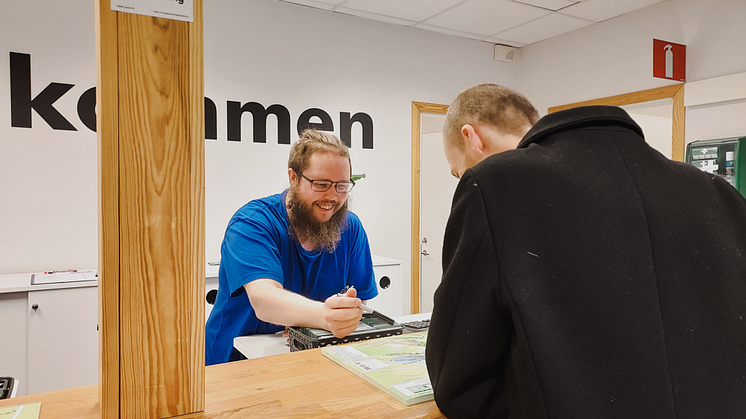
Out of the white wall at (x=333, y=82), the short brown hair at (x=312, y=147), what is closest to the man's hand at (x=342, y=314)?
the short brown hair at (x=312, y=147)

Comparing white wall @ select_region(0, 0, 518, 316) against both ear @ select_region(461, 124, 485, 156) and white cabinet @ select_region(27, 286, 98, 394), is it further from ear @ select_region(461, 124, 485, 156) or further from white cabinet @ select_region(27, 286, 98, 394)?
ear @ select_region(461, 124, 485, 156)

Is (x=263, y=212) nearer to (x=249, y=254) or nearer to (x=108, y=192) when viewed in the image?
(x=249, y=254)

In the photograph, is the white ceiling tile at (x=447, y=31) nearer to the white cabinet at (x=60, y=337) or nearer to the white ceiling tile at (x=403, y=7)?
the white ceiling tile at (x=403, y=7)

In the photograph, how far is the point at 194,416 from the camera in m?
0.95

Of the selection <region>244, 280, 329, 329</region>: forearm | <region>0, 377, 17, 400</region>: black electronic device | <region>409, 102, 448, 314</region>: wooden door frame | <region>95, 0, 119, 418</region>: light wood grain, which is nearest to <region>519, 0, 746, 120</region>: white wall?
<region>409, 102, 448, 314</region>: wooden door frame

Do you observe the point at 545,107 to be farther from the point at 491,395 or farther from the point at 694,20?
the point at 491,395

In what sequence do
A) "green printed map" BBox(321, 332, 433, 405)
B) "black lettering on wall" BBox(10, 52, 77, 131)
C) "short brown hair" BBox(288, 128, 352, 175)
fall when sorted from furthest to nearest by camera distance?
"black lettering on wall" BBox(10, 52, 77, 131), "short brown hair" BBox(288, 128, 352, 175), "green printed map" BBox(321, 332, 433, 405)

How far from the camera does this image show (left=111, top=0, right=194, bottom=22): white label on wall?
0.87 m

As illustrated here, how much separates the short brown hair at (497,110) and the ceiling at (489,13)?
2.45m

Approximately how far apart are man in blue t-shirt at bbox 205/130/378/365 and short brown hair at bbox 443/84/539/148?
826mm

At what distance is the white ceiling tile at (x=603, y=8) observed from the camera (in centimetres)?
387

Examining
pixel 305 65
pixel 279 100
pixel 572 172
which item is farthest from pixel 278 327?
pixel 305 65

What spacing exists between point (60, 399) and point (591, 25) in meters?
4.62

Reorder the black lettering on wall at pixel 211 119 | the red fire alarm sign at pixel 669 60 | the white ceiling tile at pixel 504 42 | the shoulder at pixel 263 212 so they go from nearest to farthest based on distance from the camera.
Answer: the shoulder at pixel 263 212 < the red fire alarm sign at pixel 669 60 < the black lettering on wall at pixel 211 119 < the white ceiling tile at pixel 504 42
